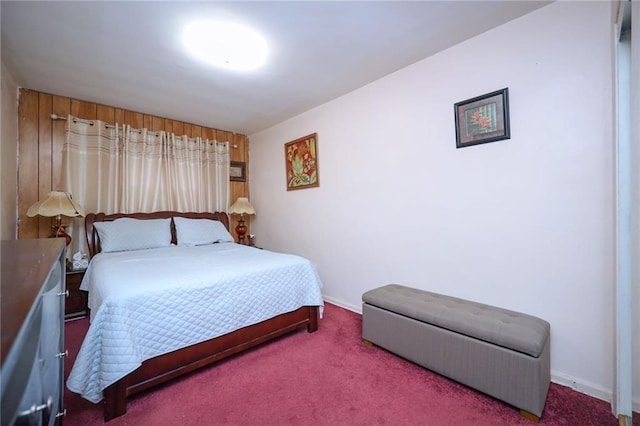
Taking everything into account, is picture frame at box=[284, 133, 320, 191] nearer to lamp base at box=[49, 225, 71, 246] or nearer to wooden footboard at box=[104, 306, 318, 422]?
wooden footboard at box=[104, 306, 318, 422]

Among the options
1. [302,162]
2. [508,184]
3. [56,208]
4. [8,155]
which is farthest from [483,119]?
[8,155]

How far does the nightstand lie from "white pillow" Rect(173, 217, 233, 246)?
961 millimetres

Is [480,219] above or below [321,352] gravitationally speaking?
above

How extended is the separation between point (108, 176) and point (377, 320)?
3339 mm

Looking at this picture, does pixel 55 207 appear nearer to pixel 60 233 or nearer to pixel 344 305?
pixel 60 233

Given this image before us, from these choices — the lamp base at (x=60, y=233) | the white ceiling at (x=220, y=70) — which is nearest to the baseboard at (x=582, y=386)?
the white ceiling at (x=220, y=70)

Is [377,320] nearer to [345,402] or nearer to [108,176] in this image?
[345,402]

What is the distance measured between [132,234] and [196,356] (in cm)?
190

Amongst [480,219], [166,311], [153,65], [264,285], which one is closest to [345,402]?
[264,285]

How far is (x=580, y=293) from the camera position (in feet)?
5.26

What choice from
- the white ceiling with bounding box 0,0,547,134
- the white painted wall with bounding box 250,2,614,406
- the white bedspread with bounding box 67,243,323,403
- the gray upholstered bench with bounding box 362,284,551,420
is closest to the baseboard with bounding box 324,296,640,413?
the white painted wall with bounding box 250,2,614,406

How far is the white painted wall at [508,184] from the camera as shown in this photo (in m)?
1.55

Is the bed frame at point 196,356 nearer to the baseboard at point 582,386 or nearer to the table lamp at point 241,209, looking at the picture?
the baseboard at point 582,386

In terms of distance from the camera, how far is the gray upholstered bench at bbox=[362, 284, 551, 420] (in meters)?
1.42
